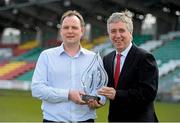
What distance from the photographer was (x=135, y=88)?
3064mm

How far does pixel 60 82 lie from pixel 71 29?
0.37m

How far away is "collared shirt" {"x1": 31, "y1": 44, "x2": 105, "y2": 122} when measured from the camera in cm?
312

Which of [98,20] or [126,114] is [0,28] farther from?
[126,114]

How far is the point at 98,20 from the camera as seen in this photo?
30.3 metres

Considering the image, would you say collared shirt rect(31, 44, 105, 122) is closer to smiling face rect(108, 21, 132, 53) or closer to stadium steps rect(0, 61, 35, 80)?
smiling face rect(108, 21, 132, 53)

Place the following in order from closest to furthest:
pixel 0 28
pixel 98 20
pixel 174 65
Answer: pixel 174 65
pixel 98 20
pixel 0 28

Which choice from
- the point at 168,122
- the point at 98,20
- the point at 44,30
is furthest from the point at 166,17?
the point at 168,122

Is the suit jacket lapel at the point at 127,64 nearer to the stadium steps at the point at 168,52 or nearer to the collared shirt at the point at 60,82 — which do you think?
the collared shirt at the point at 60,82

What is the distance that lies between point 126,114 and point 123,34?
548mm

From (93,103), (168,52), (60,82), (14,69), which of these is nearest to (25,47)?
(14,69)

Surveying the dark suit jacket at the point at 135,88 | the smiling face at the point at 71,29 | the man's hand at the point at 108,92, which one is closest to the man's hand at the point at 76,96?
the man's hand at the point at 108,92

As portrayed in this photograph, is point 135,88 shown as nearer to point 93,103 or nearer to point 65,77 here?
point 93,103

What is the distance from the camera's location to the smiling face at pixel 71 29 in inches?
122

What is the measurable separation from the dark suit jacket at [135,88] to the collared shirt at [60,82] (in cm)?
20
